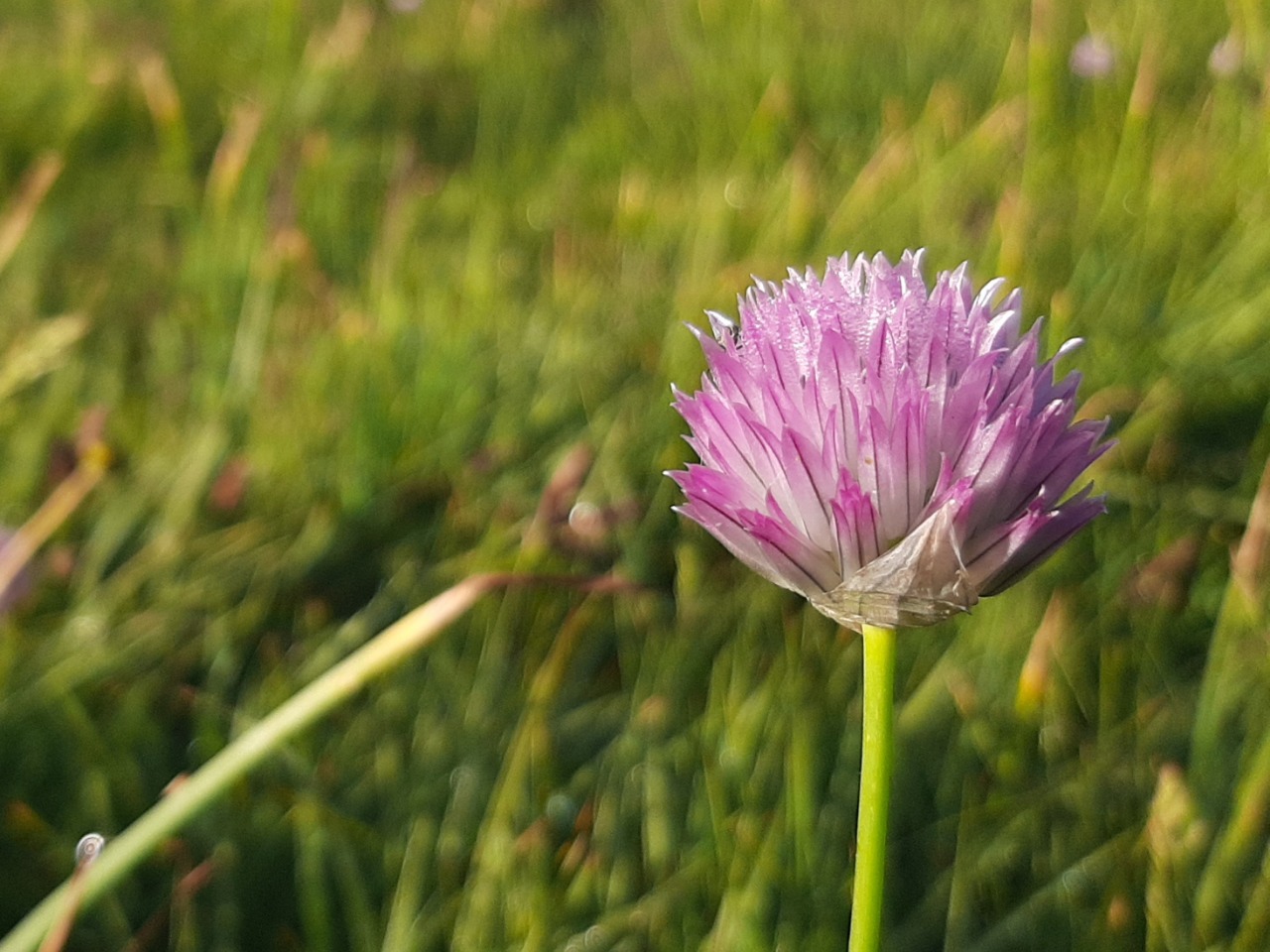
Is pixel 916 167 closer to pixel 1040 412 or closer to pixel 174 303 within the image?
pixel 174 303

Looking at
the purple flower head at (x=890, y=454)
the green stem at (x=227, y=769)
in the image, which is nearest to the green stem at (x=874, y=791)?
the purple flower head at (x=890, y=454)

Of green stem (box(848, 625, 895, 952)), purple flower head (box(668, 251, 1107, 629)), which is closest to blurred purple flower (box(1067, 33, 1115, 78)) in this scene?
purple flower head (box(668, 251, 1107, 629))

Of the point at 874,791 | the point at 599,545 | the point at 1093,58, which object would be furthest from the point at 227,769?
the point at 1093,58

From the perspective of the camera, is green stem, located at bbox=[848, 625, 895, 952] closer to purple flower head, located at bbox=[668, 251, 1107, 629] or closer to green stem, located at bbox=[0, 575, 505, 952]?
purple flower head, located at bbox=[668, 251, 1107, 629]

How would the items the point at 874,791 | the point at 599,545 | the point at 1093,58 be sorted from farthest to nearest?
the point at 1093,58
the point at 599,545
the point at 874,791

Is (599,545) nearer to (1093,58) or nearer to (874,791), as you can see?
(874,791)
